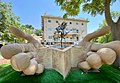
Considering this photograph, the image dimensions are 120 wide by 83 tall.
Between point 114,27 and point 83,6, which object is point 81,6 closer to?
point 83,6

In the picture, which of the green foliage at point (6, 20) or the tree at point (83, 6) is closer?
the tree at point (83, 6)

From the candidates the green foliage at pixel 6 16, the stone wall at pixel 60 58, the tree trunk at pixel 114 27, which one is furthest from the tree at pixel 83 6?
the green foliage at pixel 6 16

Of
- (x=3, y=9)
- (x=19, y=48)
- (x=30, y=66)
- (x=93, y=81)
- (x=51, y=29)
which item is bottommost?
(x=93, y=81)

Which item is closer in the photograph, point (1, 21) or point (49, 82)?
point (49, 82)

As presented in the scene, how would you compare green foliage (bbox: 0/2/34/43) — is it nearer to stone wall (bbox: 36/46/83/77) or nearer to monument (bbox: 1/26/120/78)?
monument (bbox: 1/26/120/78)

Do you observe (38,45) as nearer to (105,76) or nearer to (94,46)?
(94,46)

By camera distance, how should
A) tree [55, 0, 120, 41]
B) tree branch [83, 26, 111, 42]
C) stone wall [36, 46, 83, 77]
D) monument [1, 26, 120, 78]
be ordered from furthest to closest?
tree [55, 0, 120, 41] → tree branch [83, 26, 111, 42] → stone wall [36, 46, 83, 77] → monument [1, 26, 120, 78]

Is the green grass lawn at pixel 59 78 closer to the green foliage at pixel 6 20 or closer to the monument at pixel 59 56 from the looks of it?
the monument at pixel 59 56

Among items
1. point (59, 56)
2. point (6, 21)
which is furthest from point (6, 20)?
point (59, 56)

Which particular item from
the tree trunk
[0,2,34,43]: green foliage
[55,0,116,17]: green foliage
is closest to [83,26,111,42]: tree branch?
the tree trunk

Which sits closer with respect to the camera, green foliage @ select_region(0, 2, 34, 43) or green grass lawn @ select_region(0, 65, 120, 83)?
green grass lawn @ select_region(0, 65, 120, 83)

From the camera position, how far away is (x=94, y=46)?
5.47 m

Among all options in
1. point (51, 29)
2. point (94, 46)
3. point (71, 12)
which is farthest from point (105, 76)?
point (51, 29)

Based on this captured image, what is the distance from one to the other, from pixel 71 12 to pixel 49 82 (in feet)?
20.4
